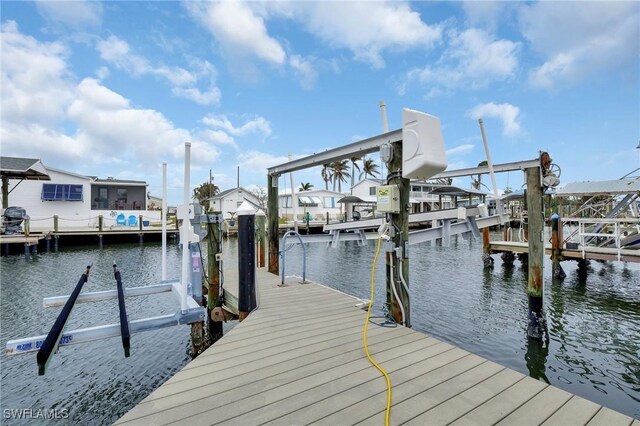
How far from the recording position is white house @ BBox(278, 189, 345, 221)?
38.5m

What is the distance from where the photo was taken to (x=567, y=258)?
A: 37.6ft

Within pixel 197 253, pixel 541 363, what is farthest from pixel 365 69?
pixel 541 363

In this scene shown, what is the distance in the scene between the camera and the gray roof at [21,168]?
733 inches

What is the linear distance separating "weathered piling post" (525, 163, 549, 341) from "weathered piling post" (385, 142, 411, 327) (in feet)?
9.56

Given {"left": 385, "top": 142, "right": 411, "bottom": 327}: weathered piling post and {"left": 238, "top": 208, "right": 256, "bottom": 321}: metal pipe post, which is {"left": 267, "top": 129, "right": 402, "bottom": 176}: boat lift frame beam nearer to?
{"left": 385, "top": 142, "right": 411, "bottom": 327}: weathered piling post

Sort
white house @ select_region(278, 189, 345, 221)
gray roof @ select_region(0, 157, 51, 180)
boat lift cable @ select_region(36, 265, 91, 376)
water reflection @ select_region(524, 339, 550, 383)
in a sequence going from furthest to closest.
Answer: white house @ select_region(278, 189, 345, 221)
gray roof @ select_region(0, 157, 51, 180)
water reflection @ select_region(524, 339, 550, 383)
boat lift cable @ select_region(36, 265, 91, 376)

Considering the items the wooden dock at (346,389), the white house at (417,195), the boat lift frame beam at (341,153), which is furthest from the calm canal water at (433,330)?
the white house at (417,195)

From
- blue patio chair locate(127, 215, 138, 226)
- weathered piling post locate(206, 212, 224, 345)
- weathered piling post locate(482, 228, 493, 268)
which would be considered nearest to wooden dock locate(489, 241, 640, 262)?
weathered piling post locate(482, 228, 493, 268)

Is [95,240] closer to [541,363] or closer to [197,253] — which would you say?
[197,253]

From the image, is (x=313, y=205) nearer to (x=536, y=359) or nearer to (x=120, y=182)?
(x=120, y=182)

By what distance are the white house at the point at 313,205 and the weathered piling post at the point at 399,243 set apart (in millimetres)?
32166

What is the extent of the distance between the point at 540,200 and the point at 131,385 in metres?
7.43

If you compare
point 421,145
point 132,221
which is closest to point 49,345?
point 421,145

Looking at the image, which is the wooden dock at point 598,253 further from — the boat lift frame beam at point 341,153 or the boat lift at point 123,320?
the boat lift at point 123,320
